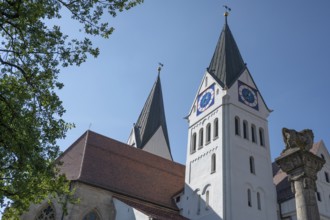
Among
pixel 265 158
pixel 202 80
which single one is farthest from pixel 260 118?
pixel 202 80

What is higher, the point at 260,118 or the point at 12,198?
the point at 260,118

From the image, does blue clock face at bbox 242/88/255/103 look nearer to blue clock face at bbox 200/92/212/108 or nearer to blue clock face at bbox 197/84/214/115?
blue clock face at bbox 197/84/214/115

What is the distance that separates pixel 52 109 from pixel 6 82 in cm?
127

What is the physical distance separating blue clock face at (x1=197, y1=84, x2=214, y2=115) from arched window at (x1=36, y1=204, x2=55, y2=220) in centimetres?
1203

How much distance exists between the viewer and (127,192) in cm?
2112

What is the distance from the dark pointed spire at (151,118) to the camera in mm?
34125

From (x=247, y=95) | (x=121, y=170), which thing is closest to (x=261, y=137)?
(x=247, y=95)

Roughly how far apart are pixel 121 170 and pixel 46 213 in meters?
5.59

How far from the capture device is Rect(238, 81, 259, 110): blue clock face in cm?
2494

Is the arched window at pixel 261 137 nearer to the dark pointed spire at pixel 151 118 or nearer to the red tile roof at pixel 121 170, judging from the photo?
the red tile roof at pixel 121 170

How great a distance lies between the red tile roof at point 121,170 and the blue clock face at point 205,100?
4756mm

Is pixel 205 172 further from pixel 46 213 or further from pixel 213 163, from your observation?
pixel 46 213

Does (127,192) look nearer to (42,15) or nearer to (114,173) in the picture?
(114,173)

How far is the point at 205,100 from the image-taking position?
25797mm
